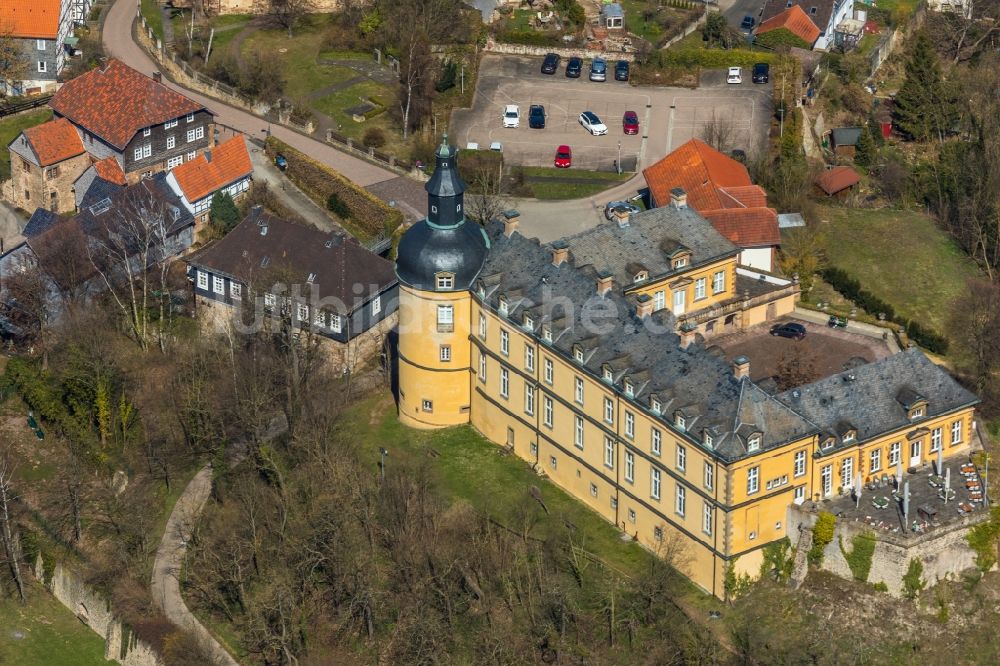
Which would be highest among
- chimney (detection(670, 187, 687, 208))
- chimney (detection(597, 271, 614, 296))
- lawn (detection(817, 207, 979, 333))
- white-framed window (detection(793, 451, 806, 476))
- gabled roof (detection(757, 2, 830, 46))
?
chimney (detection(670, 187, 687, 208))

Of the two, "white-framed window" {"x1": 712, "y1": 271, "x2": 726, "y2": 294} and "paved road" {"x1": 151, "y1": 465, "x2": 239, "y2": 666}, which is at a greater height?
"white-framed window" {"x1": 712, "y1": 271, "x2": 726, "y2": 294}

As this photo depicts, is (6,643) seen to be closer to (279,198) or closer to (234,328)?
(234,328)

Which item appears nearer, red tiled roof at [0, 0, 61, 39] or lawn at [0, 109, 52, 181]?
lawn at [0, 109, 52, 181]

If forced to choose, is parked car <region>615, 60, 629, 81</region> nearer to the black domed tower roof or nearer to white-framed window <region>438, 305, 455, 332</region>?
the black domed tower roof

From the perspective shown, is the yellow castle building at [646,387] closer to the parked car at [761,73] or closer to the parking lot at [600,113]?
the parking lot at [600,113]

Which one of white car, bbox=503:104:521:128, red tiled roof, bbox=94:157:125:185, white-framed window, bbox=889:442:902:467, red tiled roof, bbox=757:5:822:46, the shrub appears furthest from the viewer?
red tiled roof, bbox=757:5:822:46

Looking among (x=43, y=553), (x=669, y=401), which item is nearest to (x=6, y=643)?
(x=43, y=553)

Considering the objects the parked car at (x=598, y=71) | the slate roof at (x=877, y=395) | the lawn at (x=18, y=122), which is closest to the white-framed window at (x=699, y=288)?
the slate roof at (x=877, y=395)

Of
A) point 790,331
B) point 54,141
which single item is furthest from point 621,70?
point 54,141

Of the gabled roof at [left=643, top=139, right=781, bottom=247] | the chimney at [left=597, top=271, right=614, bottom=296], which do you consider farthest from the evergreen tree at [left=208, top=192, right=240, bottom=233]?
the chimney at [left=597, top=271, right=614, bottom=296]
